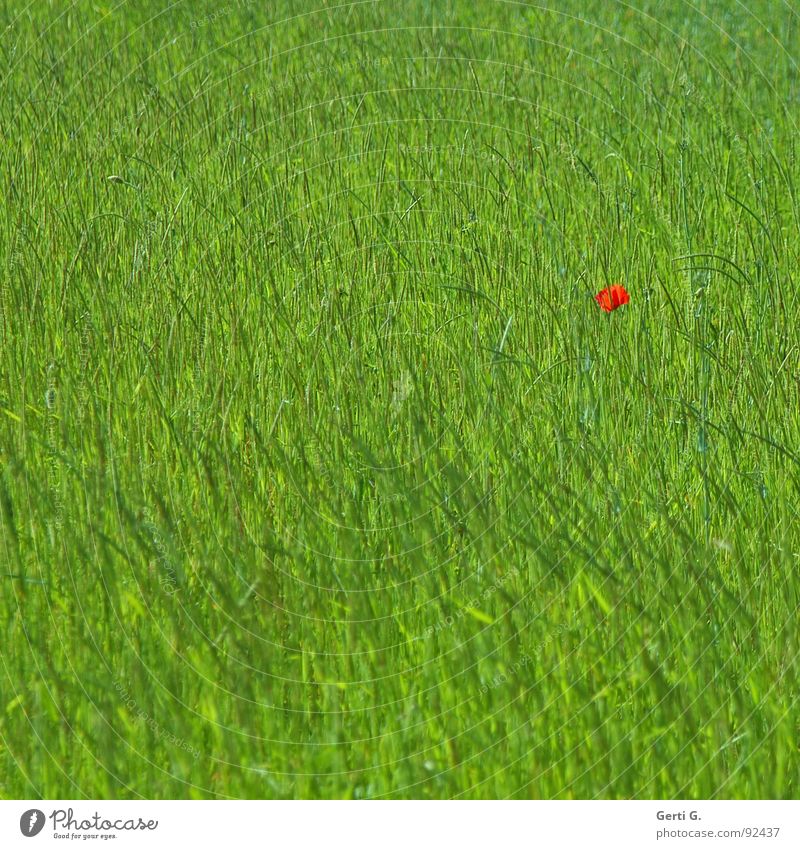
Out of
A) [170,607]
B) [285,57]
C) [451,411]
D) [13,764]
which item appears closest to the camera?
[13,764]

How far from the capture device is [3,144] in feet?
11.0

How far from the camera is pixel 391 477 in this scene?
5.98ft

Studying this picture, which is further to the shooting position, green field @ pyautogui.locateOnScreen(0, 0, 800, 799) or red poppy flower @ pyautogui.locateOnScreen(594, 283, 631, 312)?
red poppy flower @ pyautogui.locateOnScreen(594, 283, 631, 312)

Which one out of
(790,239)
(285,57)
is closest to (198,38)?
(285,57)

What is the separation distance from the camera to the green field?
1.37m

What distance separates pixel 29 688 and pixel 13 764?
119 mm

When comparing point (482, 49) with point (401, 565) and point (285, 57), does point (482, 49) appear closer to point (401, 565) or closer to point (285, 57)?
point (285, 57)
